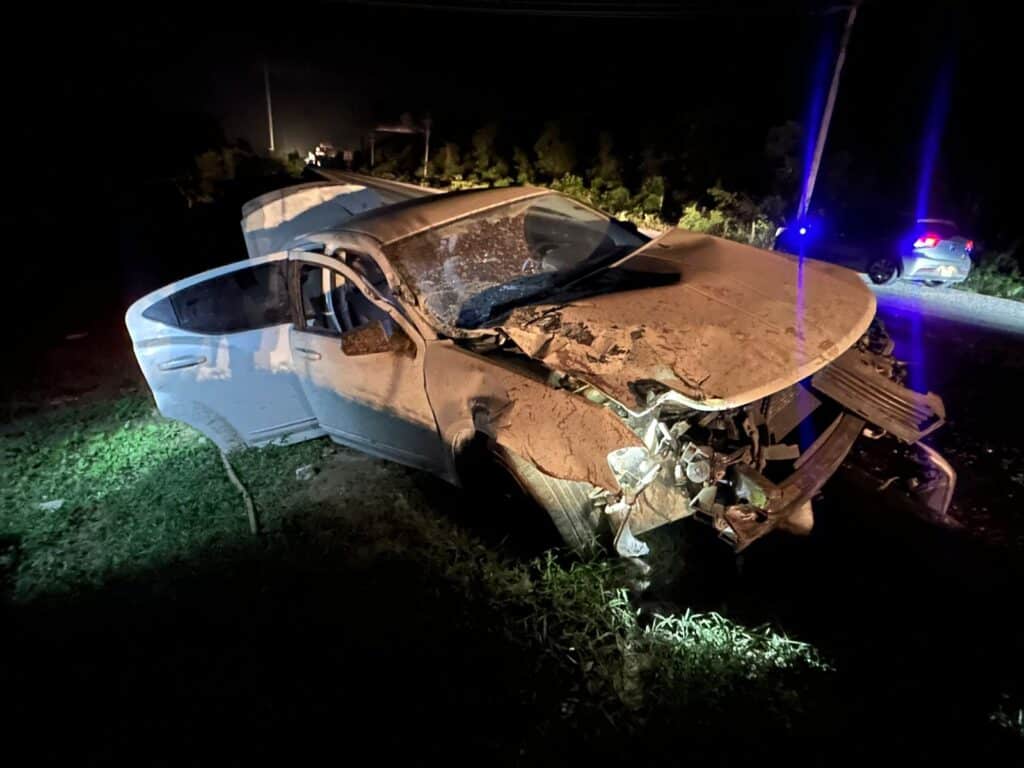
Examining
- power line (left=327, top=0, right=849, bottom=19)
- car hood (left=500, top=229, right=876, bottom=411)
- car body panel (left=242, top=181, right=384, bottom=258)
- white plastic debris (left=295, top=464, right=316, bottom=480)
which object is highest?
power line (left=327, top=0, right=849, bottom=19)

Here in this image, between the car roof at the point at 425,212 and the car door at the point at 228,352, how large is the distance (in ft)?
2.00

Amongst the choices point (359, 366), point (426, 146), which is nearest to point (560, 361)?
point (359, 366)

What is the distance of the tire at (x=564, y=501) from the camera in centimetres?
310

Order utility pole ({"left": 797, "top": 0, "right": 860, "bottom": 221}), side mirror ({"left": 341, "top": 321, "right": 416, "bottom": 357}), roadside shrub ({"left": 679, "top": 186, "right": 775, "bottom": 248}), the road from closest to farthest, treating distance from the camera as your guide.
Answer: side mirror ({"left": 341, "top": 321, "right": 416, "bottom": 357}) → the road → utility pole ({"left": 797, "top": 0, "right": 860, "bottom": 221}) → roadside shrub ({"left": 679, "top": 186, "right": 775, "bottom": 248})

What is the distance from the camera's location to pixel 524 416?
2918 millimetres

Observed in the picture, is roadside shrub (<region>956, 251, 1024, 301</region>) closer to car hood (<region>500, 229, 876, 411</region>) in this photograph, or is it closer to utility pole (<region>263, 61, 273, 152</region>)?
car hood (<region>500, 229, 876, 411</region>)

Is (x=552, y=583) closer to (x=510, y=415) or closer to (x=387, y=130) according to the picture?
(x=510, y=415)

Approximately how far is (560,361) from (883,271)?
8.29 metres

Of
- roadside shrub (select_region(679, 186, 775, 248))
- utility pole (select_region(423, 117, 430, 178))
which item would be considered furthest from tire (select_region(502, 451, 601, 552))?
utility pole (select_region(423, 117, 430, 178))

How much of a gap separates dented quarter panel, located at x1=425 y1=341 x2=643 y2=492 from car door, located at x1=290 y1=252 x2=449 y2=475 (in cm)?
16

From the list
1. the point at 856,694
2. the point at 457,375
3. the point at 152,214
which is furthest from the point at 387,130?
the point at 856,694

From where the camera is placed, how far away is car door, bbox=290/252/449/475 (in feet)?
11.4

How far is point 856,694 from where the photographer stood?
255 centimetres

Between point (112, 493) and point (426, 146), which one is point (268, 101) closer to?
point (426, 146)
